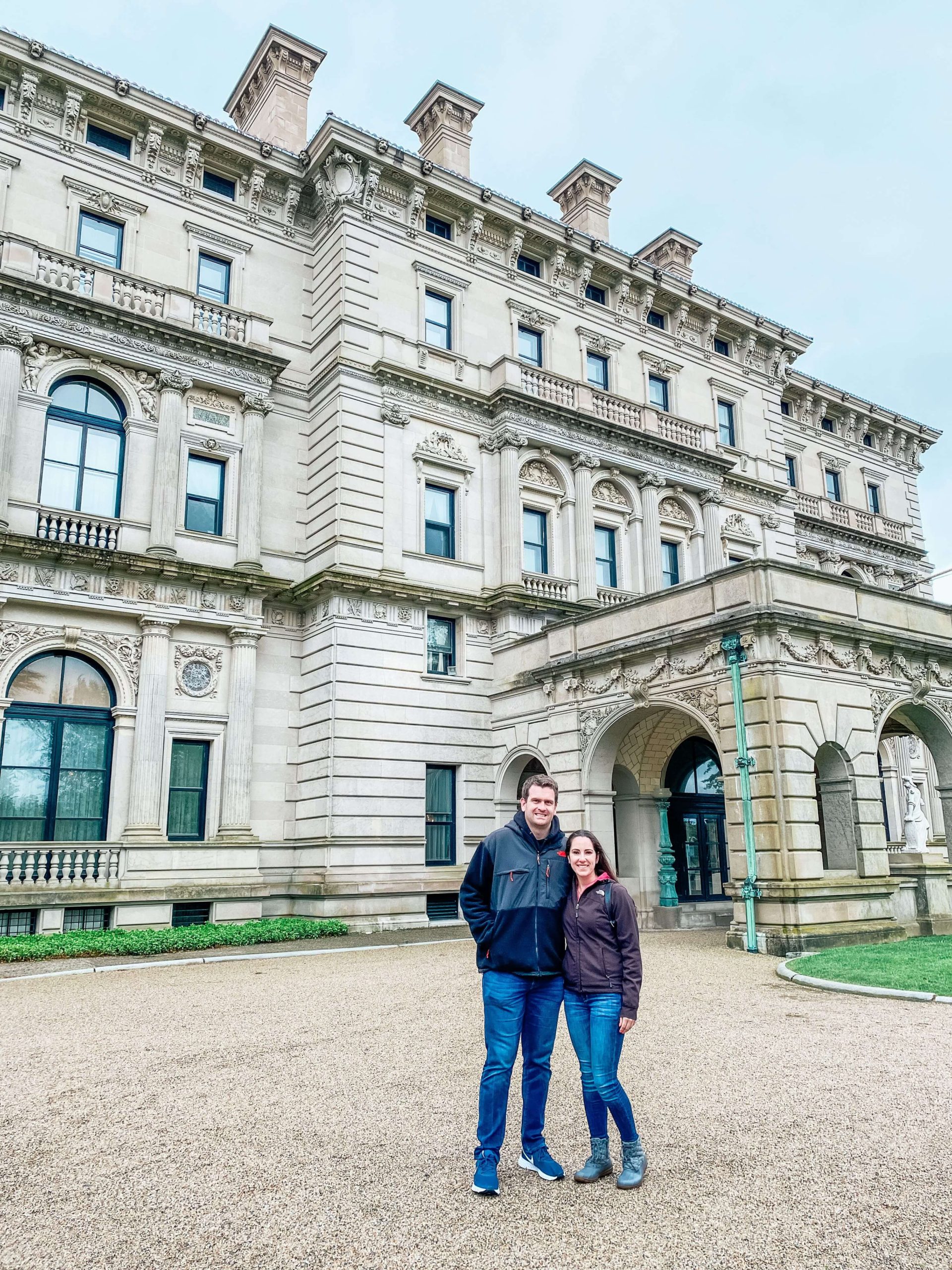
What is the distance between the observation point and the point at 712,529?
106ft

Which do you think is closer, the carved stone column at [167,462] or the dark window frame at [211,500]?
the carved stone column at [167,462]

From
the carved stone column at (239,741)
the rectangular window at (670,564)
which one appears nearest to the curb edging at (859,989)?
the carved stone column at (239,741)

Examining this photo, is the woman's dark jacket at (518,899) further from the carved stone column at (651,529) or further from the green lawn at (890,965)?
the carved stone column at (651,529)

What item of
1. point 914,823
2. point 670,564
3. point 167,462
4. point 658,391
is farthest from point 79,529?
point 658,391

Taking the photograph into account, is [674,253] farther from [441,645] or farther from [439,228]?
[441,645]

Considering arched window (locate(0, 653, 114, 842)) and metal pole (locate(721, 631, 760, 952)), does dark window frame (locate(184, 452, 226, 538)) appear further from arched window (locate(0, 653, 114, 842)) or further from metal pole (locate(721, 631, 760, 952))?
metal pole (locate(721, 631, 760, 952))

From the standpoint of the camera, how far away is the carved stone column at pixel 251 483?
78.7 feet

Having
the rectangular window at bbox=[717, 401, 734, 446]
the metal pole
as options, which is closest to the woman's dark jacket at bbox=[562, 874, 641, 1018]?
the metal pole

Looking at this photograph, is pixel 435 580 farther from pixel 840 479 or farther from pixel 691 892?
pixel 840 479

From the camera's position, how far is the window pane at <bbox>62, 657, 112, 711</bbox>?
21484mm

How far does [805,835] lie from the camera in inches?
661

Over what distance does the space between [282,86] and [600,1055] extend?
1218 inches

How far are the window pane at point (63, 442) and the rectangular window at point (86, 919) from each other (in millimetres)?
10353

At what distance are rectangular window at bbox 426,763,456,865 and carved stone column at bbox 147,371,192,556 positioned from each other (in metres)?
8.83
